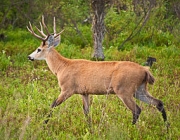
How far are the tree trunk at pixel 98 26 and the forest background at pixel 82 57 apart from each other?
23cm

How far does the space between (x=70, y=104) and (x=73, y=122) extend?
1.21 m

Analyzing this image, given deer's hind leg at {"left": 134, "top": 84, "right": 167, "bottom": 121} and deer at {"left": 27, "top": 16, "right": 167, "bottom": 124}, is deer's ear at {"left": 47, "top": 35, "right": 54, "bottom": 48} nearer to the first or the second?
deer at {"left": 27, "top": 16, "right": 167, "bottom": 124}

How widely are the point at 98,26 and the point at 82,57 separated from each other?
926 mm

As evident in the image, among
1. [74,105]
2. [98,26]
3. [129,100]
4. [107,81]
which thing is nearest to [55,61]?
[74,105]

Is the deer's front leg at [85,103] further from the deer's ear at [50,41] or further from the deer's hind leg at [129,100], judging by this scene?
the deer's ear at [50,41]

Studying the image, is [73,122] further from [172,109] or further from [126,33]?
[126,33]

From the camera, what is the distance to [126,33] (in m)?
15.3

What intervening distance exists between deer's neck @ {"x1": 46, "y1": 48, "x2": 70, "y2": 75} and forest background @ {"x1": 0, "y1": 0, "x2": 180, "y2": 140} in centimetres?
58

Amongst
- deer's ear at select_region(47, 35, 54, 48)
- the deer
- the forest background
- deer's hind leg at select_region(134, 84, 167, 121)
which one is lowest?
the forest background

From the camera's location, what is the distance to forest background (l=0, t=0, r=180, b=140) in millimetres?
6988

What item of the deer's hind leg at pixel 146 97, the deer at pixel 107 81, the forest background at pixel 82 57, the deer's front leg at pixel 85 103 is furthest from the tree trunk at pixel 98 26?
the deer's hind leg at pixel 146 97

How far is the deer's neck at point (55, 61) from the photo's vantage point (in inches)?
341

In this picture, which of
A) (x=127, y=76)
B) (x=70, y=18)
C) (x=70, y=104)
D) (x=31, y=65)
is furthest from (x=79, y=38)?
(x=127, y=76)

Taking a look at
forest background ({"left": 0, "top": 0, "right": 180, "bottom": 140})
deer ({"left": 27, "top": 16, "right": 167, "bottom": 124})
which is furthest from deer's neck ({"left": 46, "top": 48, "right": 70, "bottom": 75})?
forest background ({"left": 0, "top": 0, "right": 180, "bottom": 140})
